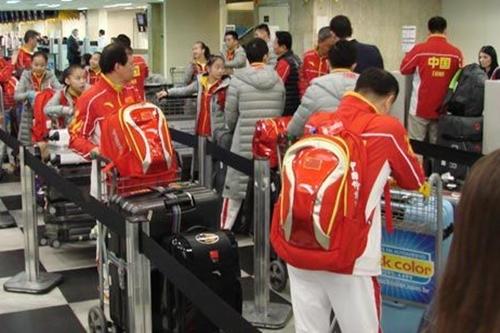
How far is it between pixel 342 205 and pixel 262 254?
64.4 inches

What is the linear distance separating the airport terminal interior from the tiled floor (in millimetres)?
20

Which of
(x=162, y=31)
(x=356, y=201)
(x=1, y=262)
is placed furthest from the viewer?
(x=162, y=31)

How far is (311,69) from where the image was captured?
6.73m

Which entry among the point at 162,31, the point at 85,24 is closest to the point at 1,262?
the point at 162,31

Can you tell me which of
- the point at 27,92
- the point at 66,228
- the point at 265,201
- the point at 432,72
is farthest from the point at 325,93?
the point at 27,92

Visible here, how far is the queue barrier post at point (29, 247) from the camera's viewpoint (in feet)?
16.6

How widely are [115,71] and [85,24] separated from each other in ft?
95.0

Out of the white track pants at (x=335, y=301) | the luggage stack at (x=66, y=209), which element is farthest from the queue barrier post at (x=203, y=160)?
the white track pants at (x=335, y=301)

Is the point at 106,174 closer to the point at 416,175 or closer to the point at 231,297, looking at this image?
the point at 231,297

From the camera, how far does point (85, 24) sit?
1270 inches

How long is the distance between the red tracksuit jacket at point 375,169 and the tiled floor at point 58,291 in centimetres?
148

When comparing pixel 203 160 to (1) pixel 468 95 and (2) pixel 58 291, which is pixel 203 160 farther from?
(1) pixel 468 95

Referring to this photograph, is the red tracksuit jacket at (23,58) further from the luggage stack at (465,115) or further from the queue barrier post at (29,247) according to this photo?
the luggage stack at (465,115)

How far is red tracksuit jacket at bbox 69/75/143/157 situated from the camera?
4.47 metres
